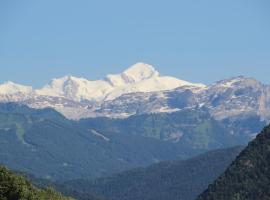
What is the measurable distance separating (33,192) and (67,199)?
21.9m

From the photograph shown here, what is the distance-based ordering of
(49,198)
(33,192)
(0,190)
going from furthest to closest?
(49,198)
(33,192)
(0,190)

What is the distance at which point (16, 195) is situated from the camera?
148500mm

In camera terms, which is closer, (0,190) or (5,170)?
(0,190)

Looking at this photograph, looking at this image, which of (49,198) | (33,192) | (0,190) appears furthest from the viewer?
(49,198)

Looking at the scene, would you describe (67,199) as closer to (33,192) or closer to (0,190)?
(33,192)

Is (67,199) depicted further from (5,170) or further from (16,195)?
(16,195)

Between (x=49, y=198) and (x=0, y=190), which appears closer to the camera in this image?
(x=0, y=190)

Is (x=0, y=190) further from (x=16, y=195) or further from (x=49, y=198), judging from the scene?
(x=49, y=198)

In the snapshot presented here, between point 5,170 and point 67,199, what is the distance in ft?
64.6

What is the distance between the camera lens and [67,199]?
589 feet

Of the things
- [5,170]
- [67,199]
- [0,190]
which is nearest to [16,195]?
[0,190]

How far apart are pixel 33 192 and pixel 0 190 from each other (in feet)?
42.0

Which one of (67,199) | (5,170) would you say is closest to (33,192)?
(5,170)

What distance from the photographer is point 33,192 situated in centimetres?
15825
